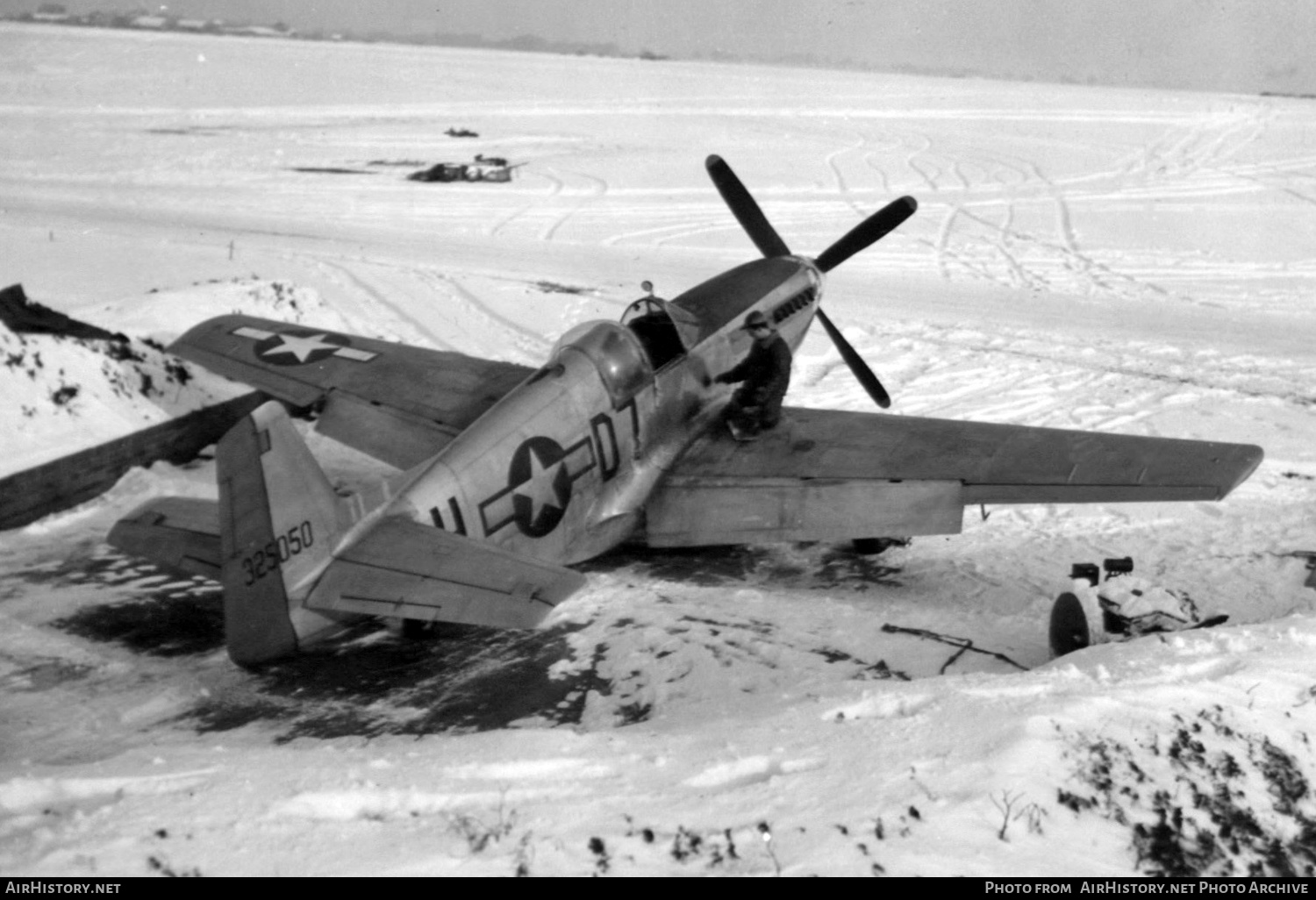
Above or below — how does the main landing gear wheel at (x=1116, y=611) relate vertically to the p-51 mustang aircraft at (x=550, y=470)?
below

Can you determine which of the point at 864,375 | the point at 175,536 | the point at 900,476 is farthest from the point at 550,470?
the point at 864,375

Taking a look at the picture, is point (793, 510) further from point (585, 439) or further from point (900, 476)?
point (585, 439)

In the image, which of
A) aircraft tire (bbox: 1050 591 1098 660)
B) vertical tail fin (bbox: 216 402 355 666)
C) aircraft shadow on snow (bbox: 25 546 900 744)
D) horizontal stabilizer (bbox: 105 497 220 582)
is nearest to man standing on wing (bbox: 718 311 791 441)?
aircraft shadow on snow (bbox: 25 546 900 744)

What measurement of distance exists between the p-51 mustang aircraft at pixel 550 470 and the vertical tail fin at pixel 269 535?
0.01 metres

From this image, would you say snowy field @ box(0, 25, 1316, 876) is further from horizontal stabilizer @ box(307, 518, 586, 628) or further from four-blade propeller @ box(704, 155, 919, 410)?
four-blade propeller @ box(704, 155, 919, 410)

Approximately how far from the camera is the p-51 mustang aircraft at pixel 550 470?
247 inches

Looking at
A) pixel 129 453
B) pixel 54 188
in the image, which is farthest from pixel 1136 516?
pixel 54 188

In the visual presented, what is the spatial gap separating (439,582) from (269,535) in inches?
40.9

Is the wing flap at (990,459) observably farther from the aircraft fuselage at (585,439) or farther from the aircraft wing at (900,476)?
the aircraft fuselage at (585,439)

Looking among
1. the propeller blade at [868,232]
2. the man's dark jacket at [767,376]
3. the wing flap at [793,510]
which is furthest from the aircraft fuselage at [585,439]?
the propeller blade at [868,232]

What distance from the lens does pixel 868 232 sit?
12547 mm
